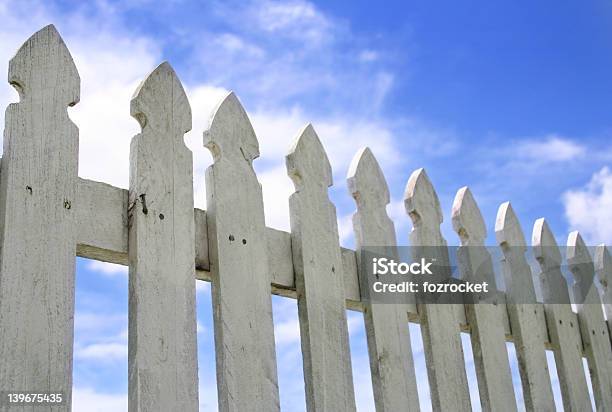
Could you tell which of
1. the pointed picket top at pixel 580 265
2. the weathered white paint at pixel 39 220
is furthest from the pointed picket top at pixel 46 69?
the pointed picket top at pixel 580 265

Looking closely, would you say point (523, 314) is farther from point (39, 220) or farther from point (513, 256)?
point (39, 220)

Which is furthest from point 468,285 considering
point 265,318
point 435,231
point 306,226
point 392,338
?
point 265,318

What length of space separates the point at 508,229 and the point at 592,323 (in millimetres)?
753

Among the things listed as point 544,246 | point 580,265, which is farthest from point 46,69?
point 580,265

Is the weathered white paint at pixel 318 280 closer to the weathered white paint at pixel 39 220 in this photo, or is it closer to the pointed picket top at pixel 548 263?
the weathered white paint at pixel 39 220

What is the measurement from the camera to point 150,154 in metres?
2.50

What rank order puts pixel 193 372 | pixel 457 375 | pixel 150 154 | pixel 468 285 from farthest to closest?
pixel 468 285 < pixel 457 375 < pixel 150 154 < pixel 193 372

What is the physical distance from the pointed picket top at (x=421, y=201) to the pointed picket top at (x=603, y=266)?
4.26ft

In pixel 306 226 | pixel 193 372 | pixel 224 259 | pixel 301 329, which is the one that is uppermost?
pixel 306 226

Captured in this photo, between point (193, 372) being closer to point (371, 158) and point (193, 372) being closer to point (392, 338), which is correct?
point (392, 338)

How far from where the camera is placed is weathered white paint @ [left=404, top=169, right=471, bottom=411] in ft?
10.3

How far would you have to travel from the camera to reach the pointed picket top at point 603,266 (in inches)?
173

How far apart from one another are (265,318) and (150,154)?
625 mm

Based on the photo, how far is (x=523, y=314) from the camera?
12.2 ft
